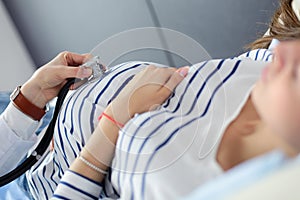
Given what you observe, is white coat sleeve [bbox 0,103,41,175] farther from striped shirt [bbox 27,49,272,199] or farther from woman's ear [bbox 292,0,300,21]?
woman's ear [bbox 292,0,300,21]

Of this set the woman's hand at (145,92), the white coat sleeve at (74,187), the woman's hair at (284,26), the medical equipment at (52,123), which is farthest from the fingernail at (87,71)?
the woman's hair at (284,26)

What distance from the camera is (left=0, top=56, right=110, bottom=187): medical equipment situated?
0.84 metres

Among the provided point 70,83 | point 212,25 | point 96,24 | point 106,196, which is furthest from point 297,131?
point 96,24

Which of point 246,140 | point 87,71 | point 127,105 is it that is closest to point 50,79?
point 87,71

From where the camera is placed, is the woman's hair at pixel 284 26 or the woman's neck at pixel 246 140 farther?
the woman's hair at pixel 284 26

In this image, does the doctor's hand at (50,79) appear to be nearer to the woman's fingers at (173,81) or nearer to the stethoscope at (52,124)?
the stethoscope at (52,124)

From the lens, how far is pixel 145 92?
73 centimetres

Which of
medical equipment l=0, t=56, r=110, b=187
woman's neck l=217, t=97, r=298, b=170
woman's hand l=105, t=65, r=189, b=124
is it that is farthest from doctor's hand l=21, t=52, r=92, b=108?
woman's neck l=217, t=97, r=298, b=170

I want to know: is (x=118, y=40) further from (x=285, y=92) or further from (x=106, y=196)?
(x=285, y=92)

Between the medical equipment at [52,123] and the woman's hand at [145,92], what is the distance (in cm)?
10

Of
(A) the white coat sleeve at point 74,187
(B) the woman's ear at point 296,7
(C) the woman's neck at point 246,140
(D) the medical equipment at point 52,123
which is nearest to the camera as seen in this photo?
(C) the woman's neck at point 246,140

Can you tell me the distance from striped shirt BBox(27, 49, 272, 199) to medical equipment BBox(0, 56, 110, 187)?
0.02m

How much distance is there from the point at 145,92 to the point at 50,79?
9.5 inches

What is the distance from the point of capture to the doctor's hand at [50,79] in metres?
0.87
